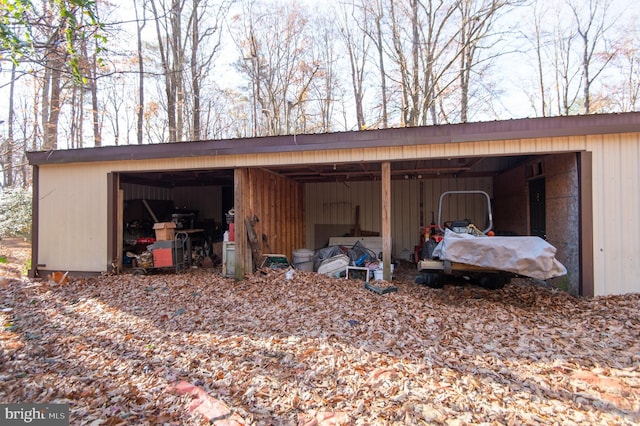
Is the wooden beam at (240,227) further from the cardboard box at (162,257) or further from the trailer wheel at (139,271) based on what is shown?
the trailer wheel at (139,271)

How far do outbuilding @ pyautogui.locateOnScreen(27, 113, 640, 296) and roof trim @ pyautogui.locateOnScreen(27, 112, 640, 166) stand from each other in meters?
0.02

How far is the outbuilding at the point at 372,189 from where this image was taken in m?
4.90

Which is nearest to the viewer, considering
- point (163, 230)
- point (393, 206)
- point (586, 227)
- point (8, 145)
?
point (586, 227)

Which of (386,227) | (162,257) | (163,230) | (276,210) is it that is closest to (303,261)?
(276,210)

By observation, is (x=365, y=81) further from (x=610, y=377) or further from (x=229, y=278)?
(x=610, y=377)

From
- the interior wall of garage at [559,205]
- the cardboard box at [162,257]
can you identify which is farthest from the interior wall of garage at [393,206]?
the cardboard box at [162,257]

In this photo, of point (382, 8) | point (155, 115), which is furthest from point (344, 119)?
point (155, 115)

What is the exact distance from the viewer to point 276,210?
27.4 ft

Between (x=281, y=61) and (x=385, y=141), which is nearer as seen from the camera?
(x=385, y=141)

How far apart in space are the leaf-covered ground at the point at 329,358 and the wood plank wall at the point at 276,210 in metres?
2.24

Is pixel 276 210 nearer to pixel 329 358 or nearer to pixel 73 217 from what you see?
pixel 73 217

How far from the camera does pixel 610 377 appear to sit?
2.69 m

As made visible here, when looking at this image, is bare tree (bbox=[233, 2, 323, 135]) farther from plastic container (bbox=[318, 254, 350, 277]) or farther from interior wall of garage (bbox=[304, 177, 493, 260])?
plastic container (bbox=[318, 254, 350, 277])

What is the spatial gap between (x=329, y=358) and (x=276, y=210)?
5.56 metres
